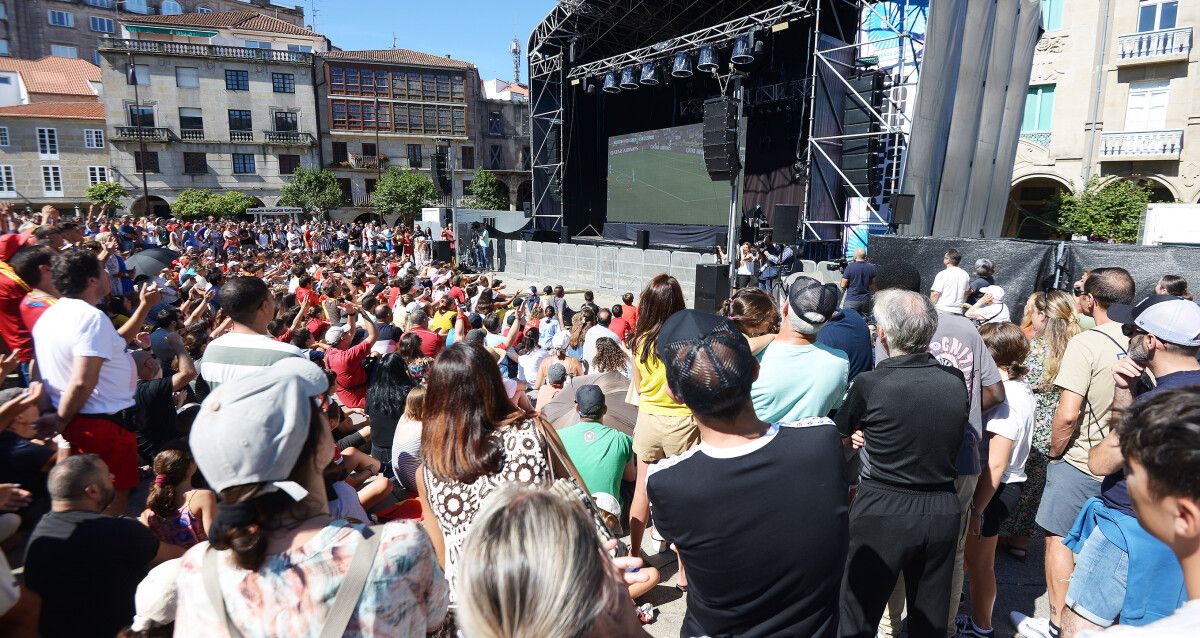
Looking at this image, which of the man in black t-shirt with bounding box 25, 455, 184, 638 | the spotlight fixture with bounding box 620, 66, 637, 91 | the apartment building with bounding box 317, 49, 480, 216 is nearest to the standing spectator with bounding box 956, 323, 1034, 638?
the man in black t-shirt with bounding box 25, 455, 184, 638

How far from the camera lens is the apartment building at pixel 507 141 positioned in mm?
50875

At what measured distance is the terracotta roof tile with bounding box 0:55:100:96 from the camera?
137ft

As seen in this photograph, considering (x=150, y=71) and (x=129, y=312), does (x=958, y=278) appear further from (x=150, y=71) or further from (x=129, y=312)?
(x=150, y=71)

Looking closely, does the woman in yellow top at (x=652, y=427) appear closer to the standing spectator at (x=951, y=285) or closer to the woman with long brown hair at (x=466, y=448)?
the woman with long brown hair at (x=466, y=448)

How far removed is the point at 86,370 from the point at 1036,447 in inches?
219

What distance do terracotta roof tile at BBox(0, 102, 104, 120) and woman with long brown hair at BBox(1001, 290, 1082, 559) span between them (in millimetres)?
51929

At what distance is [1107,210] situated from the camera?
18000 millimetres

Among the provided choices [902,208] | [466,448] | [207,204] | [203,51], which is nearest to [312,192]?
[207,204]

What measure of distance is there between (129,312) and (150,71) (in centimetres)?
4355

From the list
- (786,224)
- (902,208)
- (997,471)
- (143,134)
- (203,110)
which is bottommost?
(997,471)

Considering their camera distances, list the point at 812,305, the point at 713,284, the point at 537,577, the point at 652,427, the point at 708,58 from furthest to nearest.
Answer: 1. the point at 708,58
2. the point at 713,284
3. the point at 652,427
4. the point at 812,305
5. the point at 537,577

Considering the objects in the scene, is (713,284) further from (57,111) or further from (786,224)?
(57,111)

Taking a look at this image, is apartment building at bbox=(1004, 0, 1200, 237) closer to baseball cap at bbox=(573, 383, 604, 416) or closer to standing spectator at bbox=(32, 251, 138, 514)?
baseball cap at bbox=(573, 383, 604, 416)

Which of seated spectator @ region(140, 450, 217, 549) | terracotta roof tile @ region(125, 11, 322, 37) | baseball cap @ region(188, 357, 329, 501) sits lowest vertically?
seated spectator @ region(140, 450, 217, 549)
